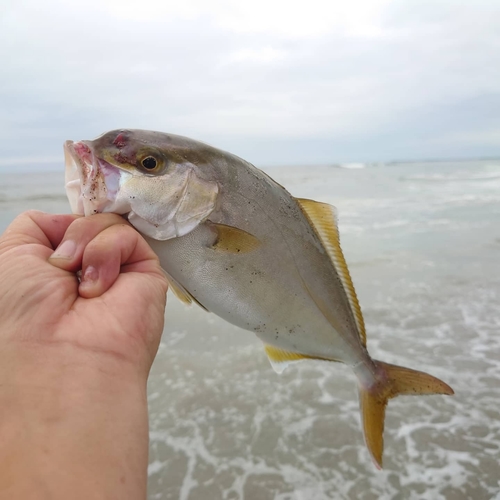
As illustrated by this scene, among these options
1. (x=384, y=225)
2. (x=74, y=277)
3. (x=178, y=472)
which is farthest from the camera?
(x=384, y=225)

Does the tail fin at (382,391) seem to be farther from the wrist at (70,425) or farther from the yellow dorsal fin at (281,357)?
the wrist at (70,425)

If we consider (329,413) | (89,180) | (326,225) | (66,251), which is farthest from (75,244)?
(329,413)

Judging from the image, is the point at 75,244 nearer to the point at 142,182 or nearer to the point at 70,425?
the point at 142,182

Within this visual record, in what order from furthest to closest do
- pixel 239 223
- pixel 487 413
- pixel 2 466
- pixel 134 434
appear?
1. pixel 487 413
2. pixel 239 223
3. pixel 134 434
4. pixel 2 466

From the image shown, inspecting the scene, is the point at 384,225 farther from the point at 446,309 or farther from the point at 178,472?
the point at 178,472

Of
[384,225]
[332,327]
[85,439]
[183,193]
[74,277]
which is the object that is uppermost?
[183,193]

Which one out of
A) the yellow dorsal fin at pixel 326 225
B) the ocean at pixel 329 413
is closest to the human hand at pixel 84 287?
the yellow dorsal fin at pixel 326 225

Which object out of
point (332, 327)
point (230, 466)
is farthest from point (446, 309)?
point (332, 327)
